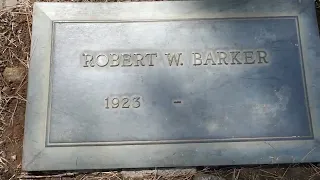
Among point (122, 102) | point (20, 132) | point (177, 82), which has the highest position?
point (177, 82)

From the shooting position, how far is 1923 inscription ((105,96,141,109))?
2.33 m

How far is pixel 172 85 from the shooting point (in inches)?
93.0

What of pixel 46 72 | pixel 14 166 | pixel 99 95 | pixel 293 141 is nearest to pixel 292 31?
pixel 293 141

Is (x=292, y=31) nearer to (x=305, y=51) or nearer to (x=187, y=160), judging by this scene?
(x=305, y=51)

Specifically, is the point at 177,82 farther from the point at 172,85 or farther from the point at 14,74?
the point at 14,74

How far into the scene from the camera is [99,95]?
7.70 ft

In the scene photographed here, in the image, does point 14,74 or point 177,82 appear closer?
point 177,82

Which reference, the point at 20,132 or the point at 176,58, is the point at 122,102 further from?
the point at 20,132

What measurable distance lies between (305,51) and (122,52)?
1053mm

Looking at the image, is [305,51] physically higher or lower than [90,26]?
lower

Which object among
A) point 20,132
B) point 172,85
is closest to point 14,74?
point 20,132

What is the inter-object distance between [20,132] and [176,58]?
980mm

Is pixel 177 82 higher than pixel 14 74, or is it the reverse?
pixel 14 74

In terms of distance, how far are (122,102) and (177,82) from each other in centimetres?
33
